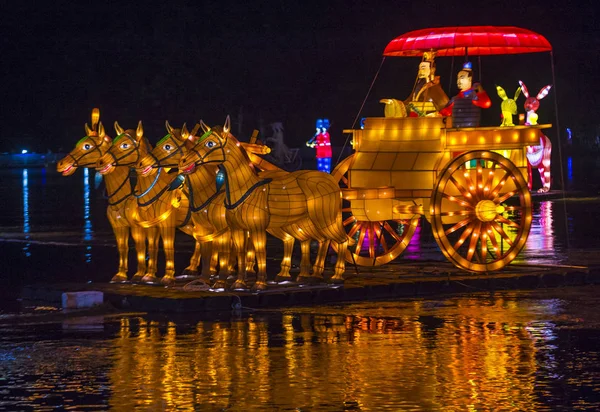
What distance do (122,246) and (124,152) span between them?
46.2 inches

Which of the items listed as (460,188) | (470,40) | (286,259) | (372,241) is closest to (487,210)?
(460,188)

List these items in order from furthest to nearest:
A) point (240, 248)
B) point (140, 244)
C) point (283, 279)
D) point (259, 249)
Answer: point (140, 244)
point (283, 279)
point (240, 248)
point (259, 249)

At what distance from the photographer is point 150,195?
54.6ft

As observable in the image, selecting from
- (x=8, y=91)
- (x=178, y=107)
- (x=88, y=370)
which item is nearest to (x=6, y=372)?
(x=88, y=370)

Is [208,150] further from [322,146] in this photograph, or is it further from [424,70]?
[322,146]

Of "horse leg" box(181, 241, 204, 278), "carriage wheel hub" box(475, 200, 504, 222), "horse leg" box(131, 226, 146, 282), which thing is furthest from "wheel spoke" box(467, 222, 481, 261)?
"horse leg" box(131, 226, 146, 282)

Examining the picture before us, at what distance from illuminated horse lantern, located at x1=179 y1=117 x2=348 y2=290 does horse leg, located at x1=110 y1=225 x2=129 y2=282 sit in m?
1.60

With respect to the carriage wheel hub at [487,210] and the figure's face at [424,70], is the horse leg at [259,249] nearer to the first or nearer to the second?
the carriage wheel hub at [487,210]

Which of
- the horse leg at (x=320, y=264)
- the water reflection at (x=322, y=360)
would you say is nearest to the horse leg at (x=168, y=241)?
the horse leg at (x=320, y=264)

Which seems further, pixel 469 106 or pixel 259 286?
pixel 469 106

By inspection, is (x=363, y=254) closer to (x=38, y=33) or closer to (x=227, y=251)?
(x=227, y=251)

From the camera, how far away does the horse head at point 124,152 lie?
16.6 meters

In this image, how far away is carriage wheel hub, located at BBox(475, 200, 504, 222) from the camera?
17.5 m

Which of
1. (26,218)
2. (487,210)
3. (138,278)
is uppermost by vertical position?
(26,218)
